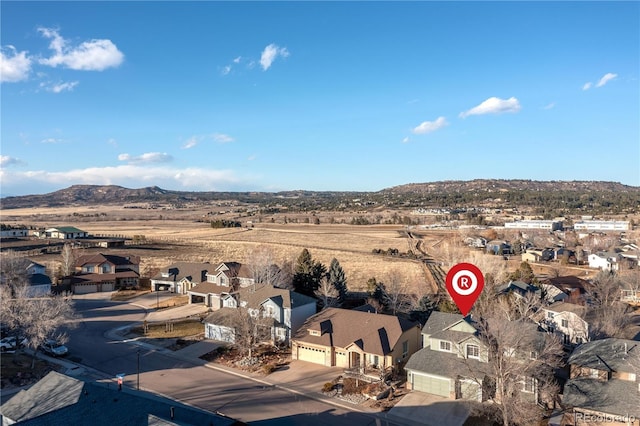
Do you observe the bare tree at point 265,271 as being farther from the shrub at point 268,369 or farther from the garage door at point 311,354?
the shrub at point 268,369

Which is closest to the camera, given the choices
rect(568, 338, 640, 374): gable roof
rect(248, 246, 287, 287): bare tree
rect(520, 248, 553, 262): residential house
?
rect(568, 338, 640, 374): gable roof

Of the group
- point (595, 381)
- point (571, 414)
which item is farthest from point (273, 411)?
point (595, 381)

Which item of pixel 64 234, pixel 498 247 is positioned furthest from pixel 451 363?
pixel 64 234

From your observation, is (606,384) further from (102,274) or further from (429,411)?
(102,274)

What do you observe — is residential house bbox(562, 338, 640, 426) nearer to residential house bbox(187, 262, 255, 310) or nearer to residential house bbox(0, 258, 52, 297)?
residential house bbox(187, 262, 255, 310)

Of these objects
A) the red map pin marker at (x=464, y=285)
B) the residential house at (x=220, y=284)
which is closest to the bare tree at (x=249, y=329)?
the residential house at (x=220, y=284)

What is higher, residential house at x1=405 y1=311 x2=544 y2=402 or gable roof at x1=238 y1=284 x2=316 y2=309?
gable roof at x1=238 y1=284 x2=316 y2=309

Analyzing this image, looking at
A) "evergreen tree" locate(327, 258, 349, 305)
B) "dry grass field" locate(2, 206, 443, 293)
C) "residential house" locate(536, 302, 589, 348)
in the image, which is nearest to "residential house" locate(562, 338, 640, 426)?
"residential house" locate(536, 302, 589, 348)
